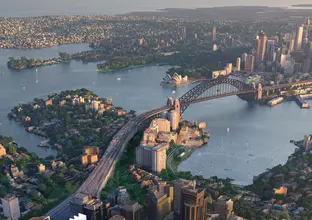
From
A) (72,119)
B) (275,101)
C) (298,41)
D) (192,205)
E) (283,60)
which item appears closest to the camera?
(192,205)

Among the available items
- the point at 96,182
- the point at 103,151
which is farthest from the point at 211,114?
the point at 96,182

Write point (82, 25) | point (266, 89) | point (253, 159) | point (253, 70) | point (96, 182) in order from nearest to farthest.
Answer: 1. point (96, 182)
2. point (253, 159)
3. point (266, 89)
4. point (253, 70)
5. point (82, 25)

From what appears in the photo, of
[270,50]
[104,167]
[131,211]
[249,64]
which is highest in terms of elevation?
[270,50]

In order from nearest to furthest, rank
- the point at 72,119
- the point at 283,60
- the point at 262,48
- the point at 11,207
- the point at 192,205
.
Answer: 1. the point at 192,205
2. the point at 11,207
3. the point at 72,119
4. the point at 283,60
5. the point at 262,48

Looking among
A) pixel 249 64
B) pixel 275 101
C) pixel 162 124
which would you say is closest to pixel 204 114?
pixel 162 124

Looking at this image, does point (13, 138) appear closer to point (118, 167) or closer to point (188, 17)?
point (118, 167)

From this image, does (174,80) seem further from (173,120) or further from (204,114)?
(173,120)
